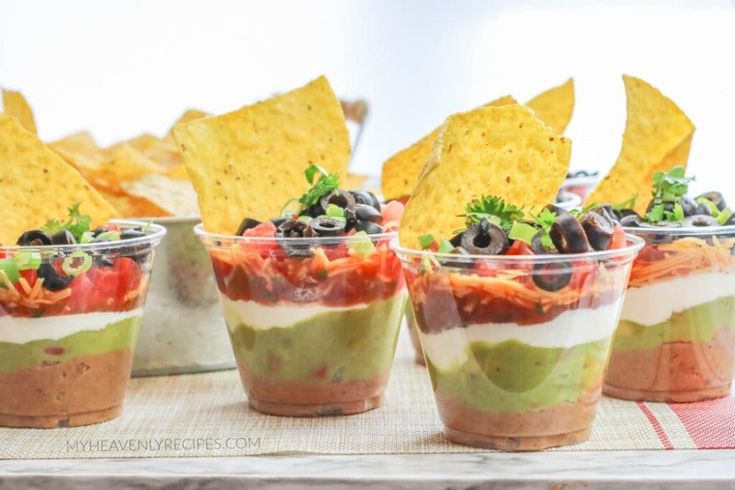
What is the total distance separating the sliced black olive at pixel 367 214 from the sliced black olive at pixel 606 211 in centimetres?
53

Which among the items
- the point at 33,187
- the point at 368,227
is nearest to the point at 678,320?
the point at 368,227

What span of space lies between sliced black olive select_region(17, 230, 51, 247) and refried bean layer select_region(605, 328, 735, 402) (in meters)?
1.47

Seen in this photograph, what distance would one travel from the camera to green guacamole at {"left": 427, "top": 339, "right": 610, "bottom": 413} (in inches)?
98.6

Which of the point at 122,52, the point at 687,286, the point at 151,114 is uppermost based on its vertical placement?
the point at 687,286

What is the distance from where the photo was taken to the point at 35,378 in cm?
287

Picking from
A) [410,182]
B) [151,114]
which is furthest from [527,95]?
[410,182]

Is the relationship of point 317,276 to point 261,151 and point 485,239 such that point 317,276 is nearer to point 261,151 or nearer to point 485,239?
point 485,239

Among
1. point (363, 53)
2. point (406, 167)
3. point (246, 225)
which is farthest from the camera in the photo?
point (363, 53)

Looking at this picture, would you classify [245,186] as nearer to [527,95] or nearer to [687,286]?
[687,286]

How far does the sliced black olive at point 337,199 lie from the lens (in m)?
2.96

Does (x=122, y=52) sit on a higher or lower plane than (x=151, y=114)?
higher

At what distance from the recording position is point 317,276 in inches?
112

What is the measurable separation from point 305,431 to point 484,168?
76cm

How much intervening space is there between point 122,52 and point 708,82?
155 inches
